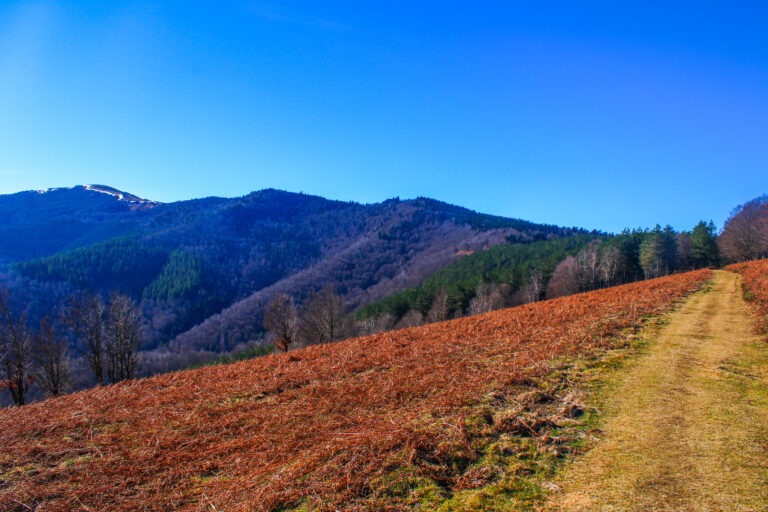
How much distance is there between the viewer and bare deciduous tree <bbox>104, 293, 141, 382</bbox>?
29250mm

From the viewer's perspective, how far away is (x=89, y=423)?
878cm

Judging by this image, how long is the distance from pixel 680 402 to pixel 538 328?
6.83 meters

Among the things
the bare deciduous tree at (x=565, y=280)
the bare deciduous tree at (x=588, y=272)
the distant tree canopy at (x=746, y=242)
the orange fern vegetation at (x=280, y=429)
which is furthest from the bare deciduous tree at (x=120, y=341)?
the distant tree canopy at (x=746, y=242)

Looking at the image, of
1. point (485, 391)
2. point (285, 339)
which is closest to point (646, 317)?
point (485, 391)

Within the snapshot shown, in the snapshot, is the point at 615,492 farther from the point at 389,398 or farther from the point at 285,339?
the point at 285,339

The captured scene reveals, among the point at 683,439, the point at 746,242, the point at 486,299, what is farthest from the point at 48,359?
the point at 746,242

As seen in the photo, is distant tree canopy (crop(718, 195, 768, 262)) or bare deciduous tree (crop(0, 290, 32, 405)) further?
distant tree canopy (crop(718, 195, 768, 262))

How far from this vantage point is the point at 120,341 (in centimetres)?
2938

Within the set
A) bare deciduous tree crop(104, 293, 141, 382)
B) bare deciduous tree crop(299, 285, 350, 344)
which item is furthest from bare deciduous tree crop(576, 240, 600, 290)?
bare deciduous tree crop(104, 293, 141, 382)

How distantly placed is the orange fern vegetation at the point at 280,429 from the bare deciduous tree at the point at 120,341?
20.0 metres

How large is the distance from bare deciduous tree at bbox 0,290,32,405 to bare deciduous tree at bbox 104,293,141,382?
458 cm

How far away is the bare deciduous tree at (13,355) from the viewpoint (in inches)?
982

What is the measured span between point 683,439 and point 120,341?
111 ft

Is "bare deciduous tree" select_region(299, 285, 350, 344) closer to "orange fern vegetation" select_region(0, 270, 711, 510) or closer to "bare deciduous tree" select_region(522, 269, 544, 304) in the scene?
"orange fern vegetation" select_region(0, 270, 711, 510)
